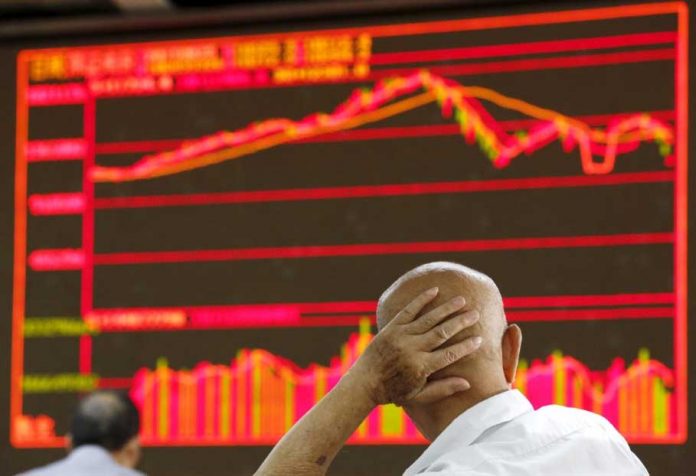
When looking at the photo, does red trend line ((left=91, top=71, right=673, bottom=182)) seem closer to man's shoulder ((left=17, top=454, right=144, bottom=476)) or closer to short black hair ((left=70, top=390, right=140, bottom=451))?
short black hair ((left=70, top=390, right=140, bottom=451))

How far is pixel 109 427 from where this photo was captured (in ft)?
9.61

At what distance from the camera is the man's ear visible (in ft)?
4.38

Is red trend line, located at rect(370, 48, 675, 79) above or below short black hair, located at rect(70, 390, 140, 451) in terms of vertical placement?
above

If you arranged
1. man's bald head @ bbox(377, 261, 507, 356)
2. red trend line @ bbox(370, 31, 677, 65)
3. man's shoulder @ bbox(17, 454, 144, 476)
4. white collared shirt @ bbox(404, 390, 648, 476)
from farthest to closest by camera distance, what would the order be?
red trend line @ bbox(370, 31, 677, 65)
man's shoulder @ bbox(17, 454, 144, 476)
man's bald head @ bbox(377, 261, 507, 356)
white collared shirt @ bbox(404, 390, 648, 476)

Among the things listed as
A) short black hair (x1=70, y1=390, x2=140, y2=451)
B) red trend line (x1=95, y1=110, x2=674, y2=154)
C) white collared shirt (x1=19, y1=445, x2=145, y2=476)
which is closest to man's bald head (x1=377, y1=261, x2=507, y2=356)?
white collared shirt (x1=19, y1=445, x2=145, y2=476)

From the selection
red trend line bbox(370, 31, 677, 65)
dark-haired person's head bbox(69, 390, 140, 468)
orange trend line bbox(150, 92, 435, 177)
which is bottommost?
dark-haired person's head bbox(69, 390, 140, 468)

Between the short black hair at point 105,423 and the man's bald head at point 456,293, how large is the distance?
172cm

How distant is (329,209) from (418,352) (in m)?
2.13

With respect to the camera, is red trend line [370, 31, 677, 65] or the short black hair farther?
red trend line [370, 31, 677, 65]

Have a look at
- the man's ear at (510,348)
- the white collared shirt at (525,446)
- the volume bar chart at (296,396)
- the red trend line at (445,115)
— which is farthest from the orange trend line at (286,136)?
the white collared shirt at (525,446)

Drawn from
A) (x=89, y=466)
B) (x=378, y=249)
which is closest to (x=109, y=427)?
(x=89, y=466)

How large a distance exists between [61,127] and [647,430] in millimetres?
1623

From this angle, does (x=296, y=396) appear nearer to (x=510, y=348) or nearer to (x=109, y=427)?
(x=109, y=427)

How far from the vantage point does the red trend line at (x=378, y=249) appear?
316cm
